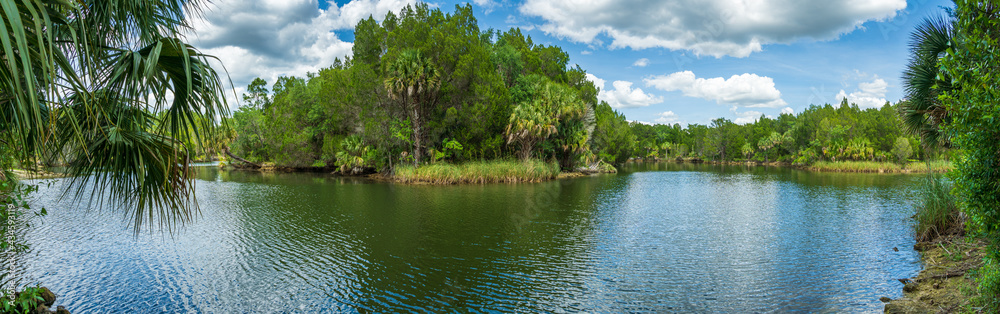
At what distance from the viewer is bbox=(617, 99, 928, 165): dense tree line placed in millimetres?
57125

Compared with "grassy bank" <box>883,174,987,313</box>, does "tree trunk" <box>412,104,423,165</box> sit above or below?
above

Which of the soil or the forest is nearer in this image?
the soil

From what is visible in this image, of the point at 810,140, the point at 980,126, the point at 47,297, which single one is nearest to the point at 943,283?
the point at 980,126

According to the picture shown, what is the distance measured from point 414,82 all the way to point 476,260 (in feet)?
65.1

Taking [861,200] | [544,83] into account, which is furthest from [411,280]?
[544,83]

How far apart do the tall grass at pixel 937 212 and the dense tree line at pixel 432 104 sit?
21.7 metres

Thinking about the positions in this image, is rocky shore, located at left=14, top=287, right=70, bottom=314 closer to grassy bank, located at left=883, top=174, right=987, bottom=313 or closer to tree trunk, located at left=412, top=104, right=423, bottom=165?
grassy bank, located at left=883, top=174, right=987, bottom=313

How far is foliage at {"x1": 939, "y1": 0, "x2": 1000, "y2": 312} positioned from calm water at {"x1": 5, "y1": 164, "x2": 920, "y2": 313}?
2.36m

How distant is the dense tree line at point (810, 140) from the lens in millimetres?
57125

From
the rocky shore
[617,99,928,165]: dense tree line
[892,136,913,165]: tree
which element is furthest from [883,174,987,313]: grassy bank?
[892,136,913,165]: tree

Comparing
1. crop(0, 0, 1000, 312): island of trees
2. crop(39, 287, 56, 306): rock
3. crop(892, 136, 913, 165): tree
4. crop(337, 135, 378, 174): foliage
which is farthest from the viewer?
crop(892, 136, 913, 165): tree

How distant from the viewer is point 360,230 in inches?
514

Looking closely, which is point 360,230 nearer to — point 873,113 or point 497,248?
point 497,248

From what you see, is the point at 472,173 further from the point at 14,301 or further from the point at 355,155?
the point at 14,301
